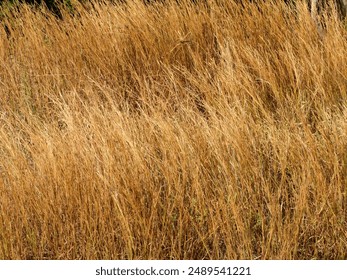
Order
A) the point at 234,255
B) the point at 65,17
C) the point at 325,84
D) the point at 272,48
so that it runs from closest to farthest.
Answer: the point at 234,255 → the point at 325,84 → the point at 272,48 → the point at 65,17

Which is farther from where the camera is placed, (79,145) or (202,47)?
(202,47)

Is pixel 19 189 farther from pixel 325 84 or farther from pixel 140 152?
pixel 325 84

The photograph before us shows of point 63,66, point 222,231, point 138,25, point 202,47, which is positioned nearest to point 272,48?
point 202,47

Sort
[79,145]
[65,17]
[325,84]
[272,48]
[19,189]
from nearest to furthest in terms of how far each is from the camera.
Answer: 1. [19,189]
2. [79,145]
3. [325,84]
4. [272,48]
5. [65,17]

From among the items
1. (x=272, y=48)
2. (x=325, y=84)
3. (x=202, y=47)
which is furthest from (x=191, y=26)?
(x=325, y=84)

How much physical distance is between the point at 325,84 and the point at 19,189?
6.77ft

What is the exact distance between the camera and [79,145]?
2.94 metres

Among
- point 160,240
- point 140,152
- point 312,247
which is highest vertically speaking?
point 140,152

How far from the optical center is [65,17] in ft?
18.7

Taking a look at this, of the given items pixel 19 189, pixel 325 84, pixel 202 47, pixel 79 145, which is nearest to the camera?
pixel 19 189

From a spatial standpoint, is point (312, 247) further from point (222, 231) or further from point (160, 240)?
point (160, 240)

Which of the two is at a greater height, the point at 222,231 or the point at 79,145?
the point at 79,145

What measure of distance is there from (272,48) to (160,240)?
2308 mm

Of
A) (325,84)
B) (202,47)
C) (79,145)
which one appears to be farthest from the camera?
(202,47)
